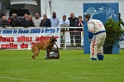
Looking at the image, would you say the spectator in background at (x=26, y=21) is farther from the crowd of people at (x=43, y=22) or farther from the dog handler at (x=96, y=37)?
the dog handler at (x=96, y=37)

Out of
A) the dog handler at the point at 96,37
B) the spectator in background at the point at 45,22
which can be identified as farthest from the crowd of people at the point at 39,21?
the dog handler at the point at 96,37

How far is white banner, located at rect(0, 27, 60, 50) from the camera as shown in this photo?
34.3 metres

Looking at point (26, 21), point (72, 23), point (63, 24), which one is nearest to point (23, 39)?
point (26, 21)

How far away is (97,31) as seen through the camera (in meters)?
22.5

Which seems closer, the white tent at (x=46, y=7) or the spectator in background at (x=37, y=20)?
the spectator in background at (x=37, y=20)

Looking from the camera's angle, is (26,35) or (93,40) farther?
(26,35)

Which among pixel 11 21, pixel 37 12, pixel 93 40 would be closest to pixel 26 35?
pixel 11 21

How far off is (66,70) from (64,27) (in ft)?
60.1

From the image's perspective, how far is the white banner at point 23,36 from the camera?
34281 millimetres

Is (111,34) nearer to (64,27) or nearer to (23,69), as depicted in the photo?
(64,27)

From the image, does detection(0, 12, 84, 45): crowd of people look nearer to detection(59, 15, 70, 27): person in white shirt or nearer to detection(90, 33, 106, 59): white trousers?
detection(59, 15, 70, 27): person in white shirt

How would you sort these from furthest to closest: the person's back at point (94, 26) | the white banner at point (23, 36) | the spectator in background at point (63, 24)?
the spectator in background at point (63, 24) → the white banner at point (23, 36) → the person's back at point (94, 26)

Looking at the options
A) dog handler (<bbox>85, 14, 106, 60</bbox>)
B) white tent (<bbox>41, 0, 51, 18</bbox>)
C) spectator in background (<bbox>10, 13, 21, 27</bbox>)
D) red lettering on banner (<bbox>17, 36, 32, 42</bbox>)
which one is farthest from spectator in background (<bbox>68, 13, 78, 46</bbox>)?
dog handler (<bbox>85, 14, 106, 60</bbox>)

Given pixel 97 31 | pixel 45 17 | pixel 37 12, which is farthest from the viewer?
pixel 37 12
